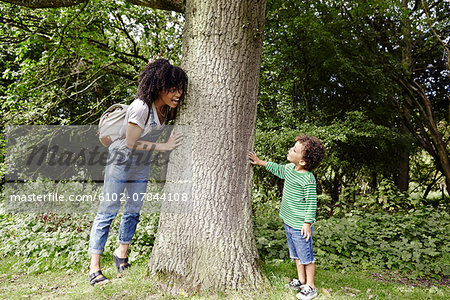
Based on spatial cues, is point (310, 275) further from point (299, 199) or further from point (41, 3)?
point (41, 3)

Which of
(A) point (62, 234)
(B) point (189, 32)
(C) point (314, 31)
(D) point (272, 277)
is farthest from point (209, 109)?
(C) point (314, 31)

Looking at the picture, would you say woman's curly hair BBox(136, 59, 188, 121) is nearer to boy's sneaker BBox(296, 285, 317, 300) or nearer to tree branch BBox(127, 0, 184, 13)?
tree branch BBox(127, 0, 184, 13)

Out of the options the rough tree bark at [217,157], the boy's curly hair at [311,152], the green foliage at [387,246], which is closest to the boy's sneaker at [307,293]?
the rough tree bark at [217,157]

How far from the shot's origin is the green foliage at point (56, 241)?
3.87 meters

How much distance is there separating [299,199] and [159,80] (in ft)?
5.52

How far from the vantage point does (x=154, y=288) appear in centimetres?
265

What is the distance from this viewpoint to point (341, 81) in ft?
26.5

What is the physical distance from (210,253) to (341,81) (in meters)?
6.88

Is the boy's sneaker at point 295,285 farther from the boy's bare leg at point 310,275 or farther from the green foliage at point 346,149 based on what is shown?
the green foliage at point 346,149

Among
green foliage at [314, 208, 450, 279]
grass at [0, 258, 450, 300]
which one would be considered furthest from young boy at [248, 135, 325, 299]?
green foliage at [314, 208, 450, 279]

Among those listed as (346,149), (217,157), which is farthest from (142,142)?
(346,149)

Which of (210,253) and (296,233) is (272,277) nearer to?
(296,233)

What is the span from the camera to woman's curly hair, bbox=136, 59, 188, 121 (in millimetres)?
2709

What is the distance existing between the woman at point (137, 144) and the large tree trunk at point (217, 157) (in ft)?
0.63
